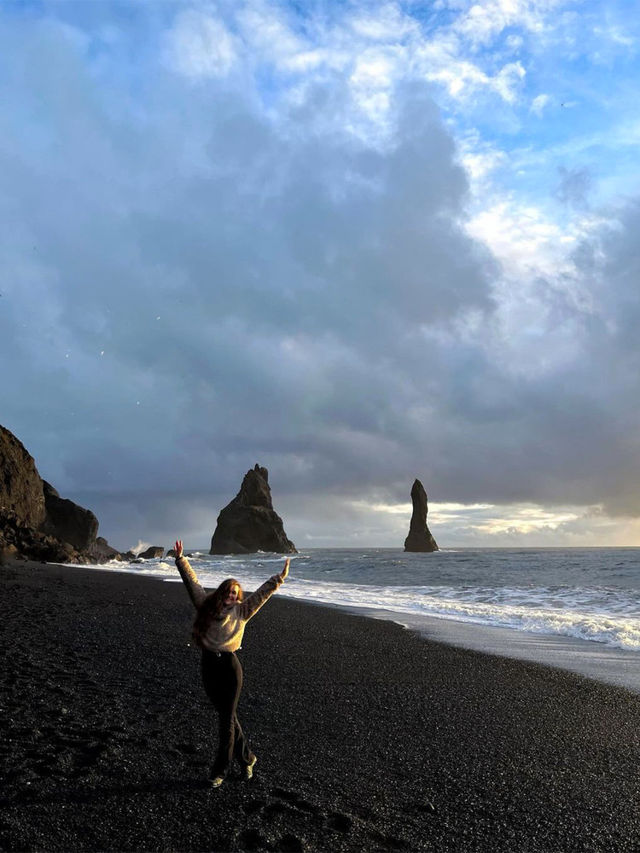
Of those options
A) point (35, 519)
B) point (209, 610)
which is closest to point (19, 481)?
point (35, 519)

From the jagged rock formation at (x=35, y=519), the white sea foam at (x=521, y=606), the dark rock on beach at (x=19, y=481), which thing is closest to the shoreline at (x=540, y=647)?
the white sea foam at (x=521, y=606)

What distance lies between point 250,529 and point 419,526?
1547 inches

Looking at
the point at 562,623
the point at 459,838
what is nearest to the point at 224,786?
the point at 459,838

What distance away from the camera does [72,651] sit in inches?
412

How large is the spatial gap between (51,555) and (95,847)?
45811mm

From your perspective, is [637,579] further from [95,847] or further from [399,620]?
[95,847]

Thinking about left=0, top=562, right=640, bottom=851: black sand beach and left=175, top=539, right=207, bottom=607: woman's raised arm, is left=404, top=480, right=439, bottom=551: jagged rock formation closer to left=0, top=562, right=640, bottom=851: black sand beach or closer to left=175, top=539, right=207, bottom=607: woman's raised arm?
left=0, top=562, right=640, bottom=851: black sand beach

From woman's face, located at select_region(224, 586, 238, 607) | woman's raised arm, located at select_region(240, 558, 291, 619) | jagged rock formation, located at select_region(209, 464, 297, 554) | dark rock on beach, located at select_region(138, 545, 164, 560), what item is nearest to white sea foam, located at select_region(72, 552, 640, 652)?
woman's raised arm, located at select_region(240, 558, 291, 619)

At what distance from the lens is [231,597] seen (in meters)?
5.48

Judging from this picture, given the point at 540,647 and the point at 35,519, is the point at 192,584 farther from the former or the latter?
the point at 35,519

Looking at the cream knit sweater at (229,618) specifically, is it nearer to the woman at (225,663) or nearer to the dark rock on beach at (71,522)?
the woman at (225,663)

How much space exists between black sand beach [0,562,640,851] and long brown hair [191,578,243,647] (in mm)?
1267

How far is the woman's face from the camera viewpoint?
546 cm

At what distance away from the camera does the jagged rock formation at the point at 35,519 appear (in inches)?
1777
